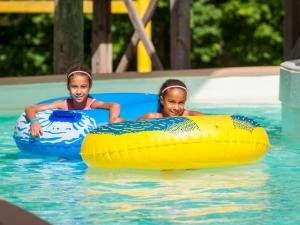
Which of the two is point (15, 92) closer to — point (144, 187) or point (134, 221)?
point (144, 187)

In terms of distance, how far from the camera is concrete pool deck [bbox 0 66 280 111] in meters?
11.2

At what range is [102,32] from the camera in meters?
13.5

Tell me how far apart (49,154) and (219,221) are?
2575 mm

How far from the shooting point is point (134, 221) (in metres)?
5.38

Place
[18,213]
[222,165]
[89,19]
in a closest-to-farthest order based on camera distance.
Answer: [18,213] < [222,165] < [89,19]

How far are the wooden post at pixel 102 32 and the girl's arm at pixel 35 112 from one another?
537 centimetres

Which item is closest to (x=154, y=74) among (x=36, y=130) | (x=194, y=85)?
(x=194, y=85)

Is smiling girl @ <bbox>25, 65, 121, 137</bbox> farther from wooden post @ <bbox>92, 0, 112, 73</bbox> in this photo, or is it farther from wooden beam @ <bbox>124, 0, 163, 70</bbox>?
wooden post @ <bbox>92, 0, 112, 73</bbox>

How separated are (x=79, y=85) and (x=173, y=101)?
0.84 m

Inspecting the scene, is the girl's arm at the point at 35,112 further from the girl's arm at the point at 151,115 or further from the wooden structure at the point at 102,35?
the wooden structure at the point at 102,35

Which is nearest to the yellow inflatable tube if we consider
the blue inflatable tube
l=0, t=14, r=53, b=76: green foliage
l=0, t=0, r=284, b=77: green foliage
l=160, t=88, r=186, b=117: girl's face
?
l=160, t=88, r=186, b=117: girl's face

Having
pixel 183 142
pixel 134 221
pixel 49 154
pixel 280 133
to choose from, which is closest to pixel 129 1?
pixel 280 133

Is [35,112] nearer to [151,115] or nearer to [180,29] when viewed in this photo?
[151,115]

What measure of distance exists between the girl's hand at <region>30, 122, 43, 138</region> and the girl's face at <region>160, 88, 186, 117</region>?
897mm
